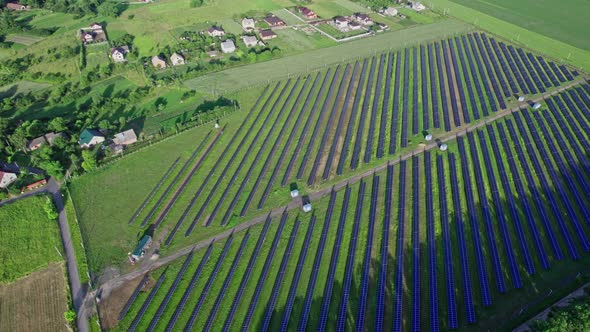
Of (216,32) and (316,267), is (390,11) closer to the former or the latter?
(216,32)

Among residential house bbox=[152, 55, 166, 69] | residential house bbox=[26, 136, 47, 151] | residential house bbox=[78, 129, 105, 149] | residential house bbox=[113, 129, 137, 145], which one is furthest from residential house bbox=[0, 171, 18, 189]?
residential house bbox=[152, 55, 166, 69]

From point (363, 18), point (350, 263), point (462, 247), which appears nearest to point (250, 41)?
point (363, 18)

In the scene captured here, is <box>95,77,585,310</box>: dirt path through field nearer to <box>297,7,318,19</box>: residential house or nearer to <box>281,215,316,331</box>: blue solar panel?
<box>281,215,316,331</box>: blue solar panel

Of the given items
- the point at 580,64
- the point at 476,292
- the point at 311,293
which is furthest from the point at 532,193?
the point at 580,64

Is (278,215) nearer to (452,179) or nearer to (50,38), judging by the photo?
(452,179)

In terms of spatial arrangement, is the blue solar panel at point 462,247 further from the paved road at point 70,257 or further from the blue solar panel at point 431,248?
the paved road at point 70,257

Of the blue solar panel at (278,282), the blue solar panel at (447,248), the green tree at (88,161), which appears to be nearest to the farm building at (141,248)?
the blue solar panel at (278,282)
